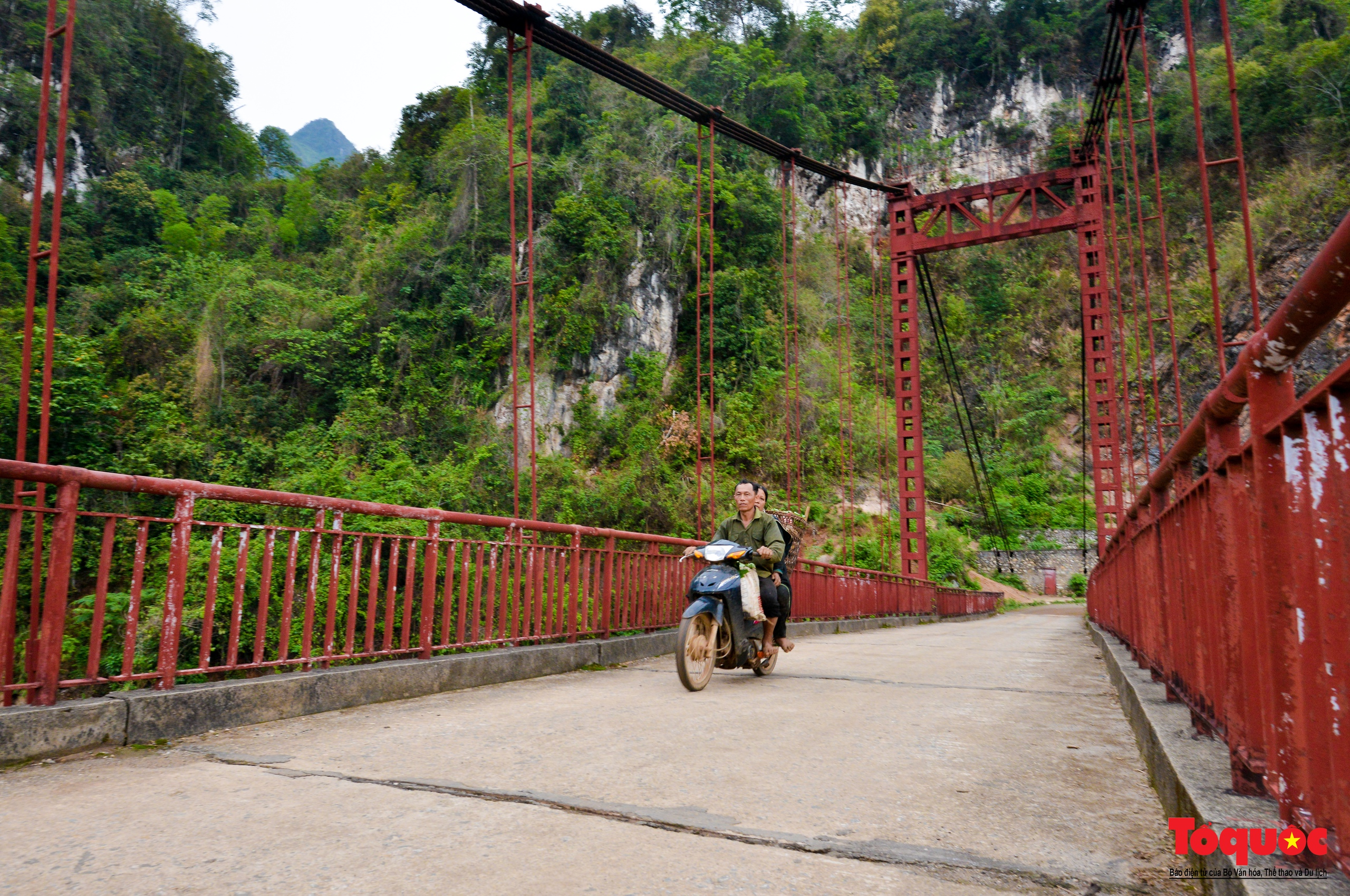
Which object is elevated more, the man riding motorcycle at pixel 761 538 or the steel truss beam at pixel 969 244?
the steel truss beam at pixel 969 244

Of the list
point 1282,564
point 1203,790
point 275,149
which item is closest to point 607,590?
point 1203,790

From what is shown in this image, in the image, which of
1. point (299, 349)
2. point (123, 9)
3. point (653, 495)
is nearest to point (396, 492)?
point (653, 495)

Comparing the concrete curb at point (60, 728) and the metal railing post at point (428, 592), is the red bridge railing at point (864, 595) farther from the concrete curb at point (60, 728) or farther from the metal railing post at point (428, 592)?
the concrete curb at point (60, 728)

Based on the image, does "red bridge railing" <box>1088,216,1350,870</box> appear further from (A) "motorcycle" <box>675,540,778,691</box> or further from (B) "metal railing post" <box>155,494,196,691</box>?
(B) "metal railing post" <box>155,494,196,691</box>

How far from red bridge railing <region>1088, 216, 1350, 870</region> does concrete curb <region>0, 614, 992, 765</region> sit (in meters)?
4.20

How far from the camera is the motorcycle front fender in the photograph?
5.96 m

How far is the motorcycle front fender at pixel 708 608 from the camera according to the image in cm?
596

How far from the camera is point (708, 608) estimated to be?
609 centimetres

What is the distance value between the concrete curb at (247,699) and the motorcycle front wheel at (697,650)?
4.84 feet

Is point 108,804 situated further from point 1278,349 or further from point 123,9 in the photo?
point 123,9

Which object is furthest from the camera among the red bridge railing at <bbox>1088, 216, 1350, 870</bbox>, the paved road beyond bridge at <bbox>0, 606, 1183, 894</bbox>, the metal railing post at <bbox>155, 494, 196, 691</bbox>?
the metal railing post at <bbox>155, 494, 196, 691</bbox>

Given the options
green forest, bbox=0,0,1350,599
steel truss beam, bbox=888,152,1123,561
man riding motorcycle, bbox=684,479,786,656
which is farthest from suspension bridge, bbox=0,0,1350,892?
steel truss beam, bbox=888,152,1123,561

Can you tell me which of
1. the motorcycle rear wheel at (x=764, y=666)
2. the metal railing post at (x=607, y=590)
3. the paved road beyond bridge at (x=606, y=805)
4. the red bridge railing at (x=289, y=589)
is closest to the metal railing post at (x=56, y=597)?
the red bridge railing at (x=289, y=589)

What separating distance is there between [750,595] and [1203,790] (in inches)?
164
